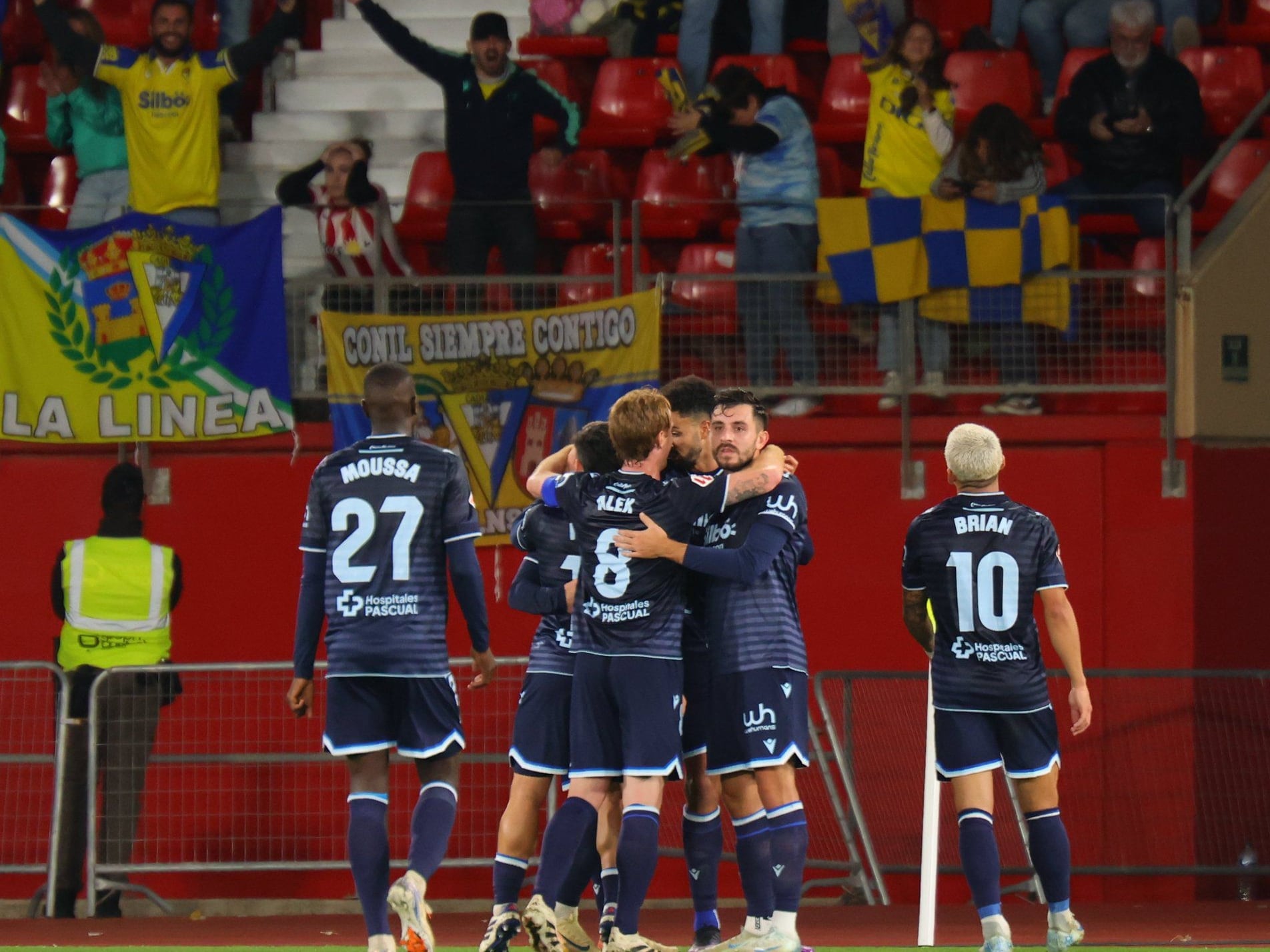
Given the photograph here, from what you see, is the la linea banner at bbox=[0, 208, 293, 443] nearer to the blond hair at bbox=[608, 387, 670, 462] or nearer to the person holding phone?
the person holding phone

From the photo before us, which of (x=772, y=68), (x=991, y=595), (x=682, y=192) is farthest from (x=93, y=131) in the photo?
(x=991, y=595)

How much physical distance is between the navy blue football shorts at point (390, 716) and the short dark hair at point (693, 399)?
4.59 ft

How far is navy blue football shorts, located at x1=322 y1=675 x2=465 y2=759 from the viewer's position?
684 cm

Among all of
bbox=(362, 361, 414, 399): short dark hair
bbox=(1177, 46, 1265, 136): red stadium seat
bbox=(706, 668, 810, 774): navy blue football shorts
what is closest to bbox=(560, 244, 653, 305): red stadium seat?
bbox=(1177, 46, 1265, 136): red stadium seat

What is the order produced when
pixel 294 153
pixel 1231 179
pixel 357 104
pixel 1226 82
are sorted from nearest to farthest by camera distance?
pixel 1231 179 < pixel 1226 82 < pixel 294 153 < pixel 357 104

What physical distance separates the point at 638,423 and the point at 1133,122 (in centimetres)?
636

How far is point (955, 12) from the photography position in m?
14.2

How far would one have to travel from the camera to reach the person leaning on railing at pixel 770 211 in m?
11.4

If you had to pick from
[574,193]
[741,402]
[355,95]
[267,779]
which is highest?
[355,95]

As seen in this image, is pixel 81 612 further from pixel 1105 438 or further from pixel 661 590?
pixel 1105 438

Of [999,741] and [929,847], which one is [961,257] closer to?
[929,847]

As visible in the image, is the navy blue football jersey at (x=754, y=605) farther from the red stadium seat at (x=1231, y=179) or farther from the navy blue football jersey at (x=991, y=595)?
the red stadium seat at (x=1231, y=179)

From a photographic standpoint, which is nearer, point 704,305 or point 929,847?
point 929,847

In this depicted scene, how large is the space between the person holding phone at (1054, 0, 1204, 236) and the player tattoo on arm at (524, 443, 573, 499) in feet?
16.9
